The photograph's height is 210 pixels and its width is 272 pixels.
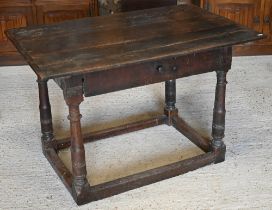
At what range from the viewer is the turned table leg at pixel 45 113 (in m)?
2.36

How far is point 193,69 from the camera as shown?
7.04 feet

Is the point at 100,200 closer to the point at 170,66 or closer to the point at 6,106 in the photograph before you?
the point at 170,66

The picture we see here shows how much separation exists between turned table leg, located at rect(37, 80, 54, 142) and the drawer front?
0.46 metres

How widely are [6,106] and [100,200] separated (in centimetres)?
115

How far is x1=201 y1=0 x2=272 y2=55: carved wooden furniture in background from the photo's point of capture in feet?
11.5

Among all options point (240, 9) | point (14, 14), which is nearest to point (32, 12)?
point (14, 14)

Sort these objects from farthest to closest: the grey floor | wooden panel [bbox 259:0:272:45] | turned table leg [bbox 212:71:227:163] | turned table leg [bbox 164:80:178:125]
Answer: wooden panel [bbox 259:0:272:45] → turned table leg [bbox 164:80:178:125] → turned table leg [bbox 212:71:227:163] → the grey floor

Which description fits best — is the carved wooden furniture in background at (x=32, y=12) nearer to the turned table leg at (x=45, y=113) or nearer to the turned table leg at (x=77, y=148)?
the turned table leg at (x=45, y=113)

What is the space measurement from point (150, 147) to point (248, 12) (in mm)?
1522

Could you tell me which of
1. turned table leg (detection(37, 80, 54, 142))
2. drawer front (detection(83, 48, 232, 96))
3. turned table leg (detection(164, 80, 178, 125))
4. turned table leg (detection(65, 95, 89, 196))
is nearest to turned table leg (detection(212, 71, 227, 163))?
drawer front (detection(83, 48, 232, 96))

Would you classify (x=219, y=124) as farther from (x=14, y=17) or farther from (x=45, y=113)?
(x=14, y=17)

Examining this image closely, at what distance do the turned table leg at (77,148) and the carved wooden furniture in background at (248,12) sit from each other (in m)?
1.85

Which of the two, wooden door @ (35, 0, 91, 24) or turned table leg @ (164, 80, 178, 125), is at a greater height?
wooden door @ (35, 0, 91, 24)

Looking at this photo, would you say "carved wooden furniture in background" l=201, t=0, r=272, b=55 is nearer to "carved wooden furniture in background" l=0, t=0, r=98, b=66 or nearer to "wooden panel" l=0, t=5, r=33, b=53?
"carved wooden furniture in background" l=0, t=0, r=98, b=66
